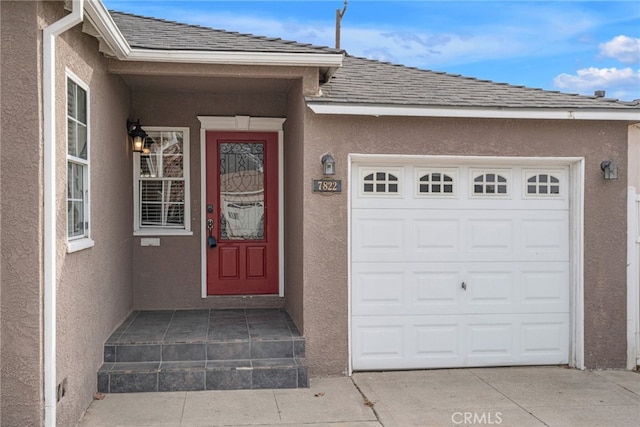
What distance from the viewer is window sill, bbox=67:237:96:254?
471cm

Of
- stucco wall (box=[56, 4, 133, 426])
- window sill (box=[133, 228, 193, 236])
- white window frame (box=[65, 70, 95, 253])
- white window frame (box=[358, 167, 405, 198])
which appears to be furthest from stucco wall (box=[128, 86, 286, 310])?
white window frame (box=[65, 70, 95, 253])

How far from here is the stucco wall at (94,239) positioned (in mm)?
4605

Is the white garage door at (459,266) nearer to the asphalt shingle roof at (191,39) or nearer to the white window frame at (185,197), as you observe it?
the asphalt shingle roof at (191,39)

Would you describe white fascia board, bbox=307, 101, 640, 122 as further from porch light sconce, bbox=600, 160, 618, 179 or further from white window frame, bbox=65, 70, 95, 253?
white window frame, bbox=65, 70, 95, 253

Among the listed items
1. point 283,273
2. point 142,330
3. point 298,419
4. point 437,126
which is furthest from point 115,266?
point 437,126

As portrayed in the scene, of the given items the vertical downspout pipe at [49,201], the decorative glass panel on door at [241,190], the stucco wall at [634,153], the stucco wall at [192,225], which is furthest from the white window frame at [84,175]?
the stucco wall at [634,153]

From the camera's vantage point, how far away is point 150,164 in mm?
8000

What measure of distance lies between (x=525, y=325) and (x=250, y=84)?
4399 mm

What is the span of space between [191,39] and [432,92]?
2.86 meters

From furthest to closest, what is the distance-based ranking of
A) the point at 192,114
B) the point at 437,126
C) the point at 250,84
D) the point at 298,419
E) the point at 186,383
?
the point at 192,114 < the point at 250,84 < the point at 437,126 < the point at 186,383 < the point at 298,419

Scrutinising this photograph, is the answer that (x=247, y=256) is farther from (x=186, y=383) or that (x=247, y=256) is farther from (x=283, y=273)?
(x=186, y=383)

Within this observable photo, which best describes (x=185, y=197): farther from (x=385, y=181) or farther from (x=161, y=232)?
(x=385, y=181)

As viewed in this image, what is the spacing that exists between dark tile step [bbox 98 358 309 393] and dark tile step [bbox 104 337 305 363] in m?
0.07

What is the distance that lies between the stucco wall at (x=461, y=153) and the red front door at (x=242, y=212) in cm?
185
